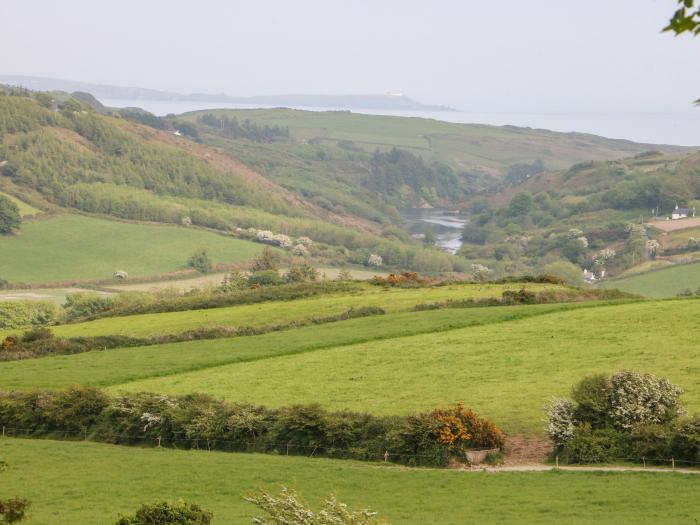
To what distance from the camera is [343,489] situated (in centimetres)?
2986

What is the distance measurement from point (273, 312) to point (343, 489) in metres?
34.2

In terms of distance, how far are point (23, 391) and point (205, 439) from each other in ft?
29.5

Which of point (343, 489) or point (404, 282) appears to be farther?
point (404, 282)

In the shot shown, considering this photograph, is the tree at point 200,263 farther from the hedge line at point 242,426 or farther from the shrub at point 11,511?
the shrub at point 11,511

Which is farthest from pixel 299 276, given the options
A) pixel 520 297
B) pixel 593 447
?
pixel 593 447

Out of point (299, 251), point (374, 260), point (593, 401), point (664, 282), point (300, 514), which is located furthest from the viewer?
point (374, 260)

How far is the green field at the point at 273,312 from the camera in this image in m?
61.7

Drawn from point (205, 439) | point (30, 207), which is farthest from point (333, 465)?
point (30, 207)

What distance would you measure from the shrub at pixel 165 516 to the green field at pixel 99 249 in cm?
11229

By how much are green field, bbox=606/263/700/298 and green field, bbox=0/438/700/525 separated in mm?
85787

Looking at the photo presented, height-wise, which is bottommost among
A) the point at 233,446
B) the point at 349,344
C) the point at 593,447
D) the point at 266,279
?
the point at 266,279

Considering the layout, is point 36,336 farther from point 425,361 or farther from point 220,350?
point 425,361

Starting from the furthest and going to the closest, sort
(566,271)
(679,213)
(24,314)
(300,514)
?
(679,213) < (566,271) < (24,314) < (300,514)

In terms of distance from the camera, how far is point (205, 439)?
37.0 meters
